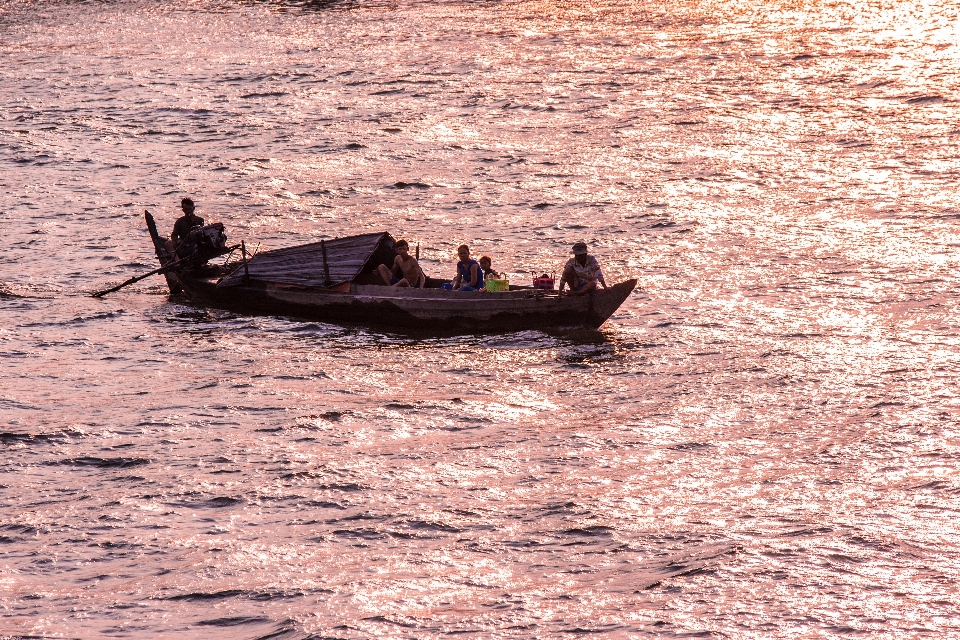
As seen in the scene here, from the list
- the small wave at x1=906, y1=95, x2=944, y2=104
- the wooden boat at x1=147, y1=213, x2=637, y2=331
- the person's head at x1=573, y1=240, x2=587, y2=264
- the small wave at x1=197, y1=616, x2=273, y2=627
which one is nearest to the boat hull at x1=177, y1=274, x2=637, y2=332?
the wooden boat at x1=147, y1=213, x2=637, y2=331

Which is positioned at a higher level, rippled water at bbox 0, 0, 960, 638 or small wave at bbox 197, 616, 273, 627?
rippled water at bbox 0, 0, 960, 638

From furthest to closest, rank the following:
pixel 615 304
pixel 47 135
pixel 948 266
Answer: pixel 47 135, pixel 948 266, pixel 615 304

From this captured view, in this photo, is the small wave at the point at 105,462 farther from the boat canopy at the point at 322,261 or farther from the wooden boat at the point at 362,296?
the boat canopy at the point at 322,261

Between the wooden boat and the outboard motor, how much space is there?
0.27 meters

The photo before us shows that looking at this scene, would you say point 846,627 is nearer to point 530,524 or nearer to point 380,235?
point 530,524

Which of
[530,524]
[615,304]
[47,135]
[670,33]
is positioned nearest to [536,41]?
[670,33]

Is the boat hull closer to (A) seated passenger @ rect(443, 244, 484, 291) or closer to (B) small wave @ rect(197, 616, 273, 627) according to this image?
(A) seated passenger @ rect(443, 244, 484, 291)

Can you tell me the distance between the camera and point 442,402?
1798 centimetres

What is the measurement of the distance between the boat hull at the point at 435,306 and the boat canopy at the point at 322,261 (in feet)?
0.59

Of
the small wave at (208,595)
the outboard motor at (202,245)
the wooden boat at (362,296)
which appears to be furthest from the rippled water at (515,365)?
the outboard motor at (202,245)

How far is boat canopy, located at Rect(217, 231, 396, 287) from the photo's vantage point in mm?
20734

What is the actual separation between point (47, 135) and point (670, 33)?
2042 cm

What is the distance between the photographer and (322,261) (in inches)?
829

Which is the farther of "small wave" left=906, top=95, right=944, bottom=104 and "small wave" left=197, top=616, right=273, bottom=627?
"small wave" left=906, top=95, right=944, bottom=104
